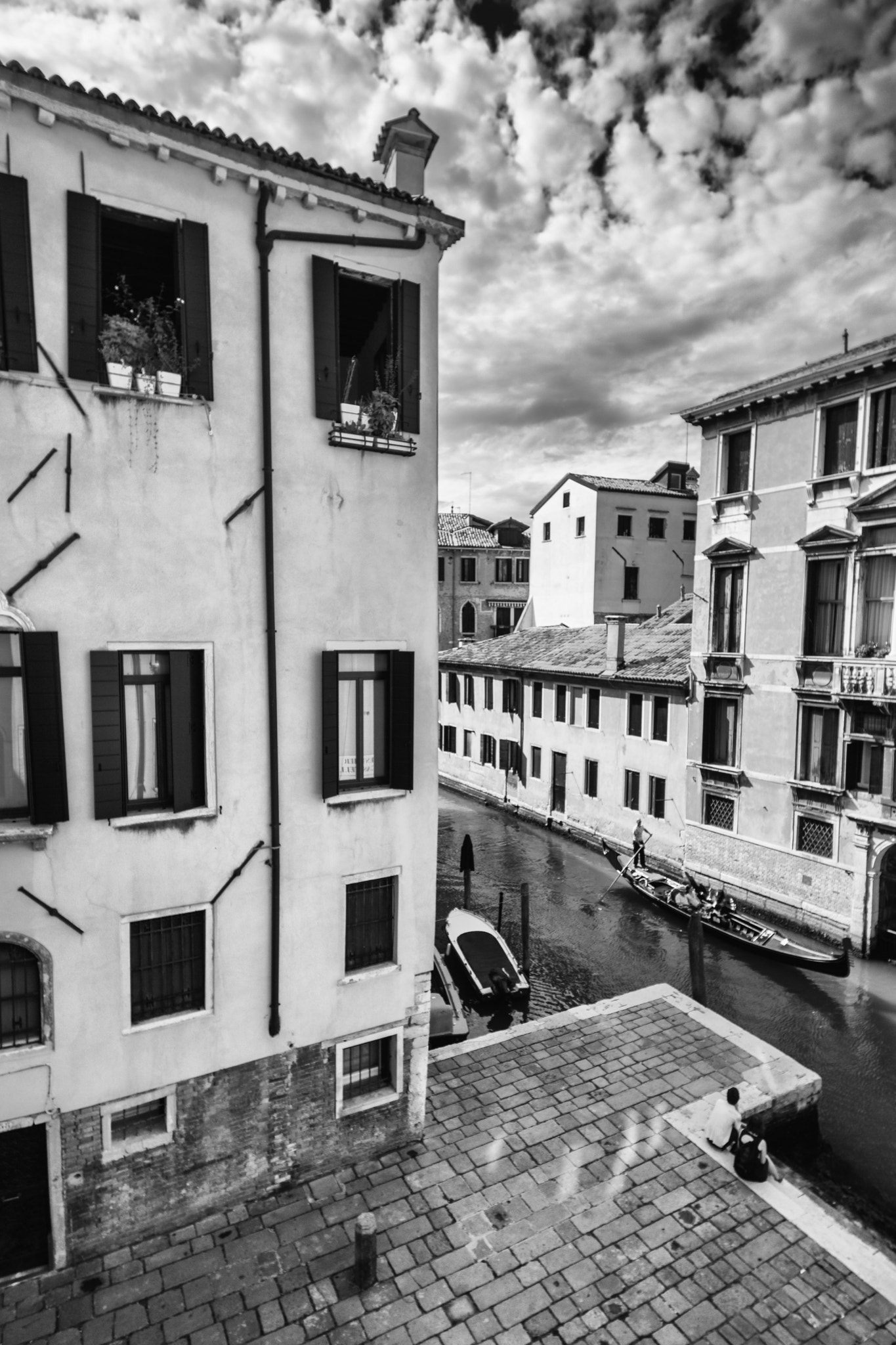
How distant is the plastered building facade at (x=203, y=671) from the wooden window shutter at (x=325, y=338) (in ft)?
0.16

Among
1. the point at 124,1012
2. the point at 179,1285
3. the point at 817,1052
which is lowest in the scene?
the point at 817,1052

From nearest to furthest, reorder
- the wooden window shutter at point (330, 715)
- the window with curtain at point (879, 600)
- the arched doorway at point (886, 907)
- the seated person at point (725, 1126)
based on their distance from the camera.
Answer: the wooden window shutter at point (330, 715) < the seated person at point (725, 1126) < the window with curtain at point (879, 600) < the arched doorway at point (886, 907)

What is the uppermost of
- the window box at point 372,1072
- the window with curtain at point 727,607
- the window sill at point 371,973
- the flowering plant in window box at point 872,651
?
the window with curtain at point 727,607

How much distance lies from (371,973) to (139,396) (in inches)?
310

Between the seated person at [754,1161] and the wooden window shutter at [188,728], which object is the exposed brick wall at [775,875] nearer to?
the seated person at [754,1161]

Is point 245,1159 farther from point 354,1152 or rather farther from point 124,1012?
point 124,1012

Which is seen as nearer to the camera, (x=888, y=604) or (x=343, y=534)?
(x=343, y=534)

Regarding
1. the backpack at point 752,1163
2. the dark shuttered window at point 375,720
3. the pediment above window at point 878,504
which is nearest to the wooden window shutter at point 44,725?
the dark shuttered window at point 375,720

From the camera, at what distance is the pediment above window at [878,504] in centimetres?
1856

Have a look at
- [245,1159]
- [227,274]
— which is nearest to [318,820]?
[245,1159]

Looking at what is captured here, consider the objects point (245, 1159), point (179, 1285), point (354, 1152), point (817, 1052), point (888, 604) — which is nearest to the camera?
point (179, 1285)

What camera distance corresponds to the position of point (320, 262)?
8984 millimetres

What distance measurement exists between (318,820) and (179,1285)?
17.7 ft

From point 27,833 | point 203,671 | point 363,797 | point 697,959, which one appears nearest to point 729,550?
point 697,959
